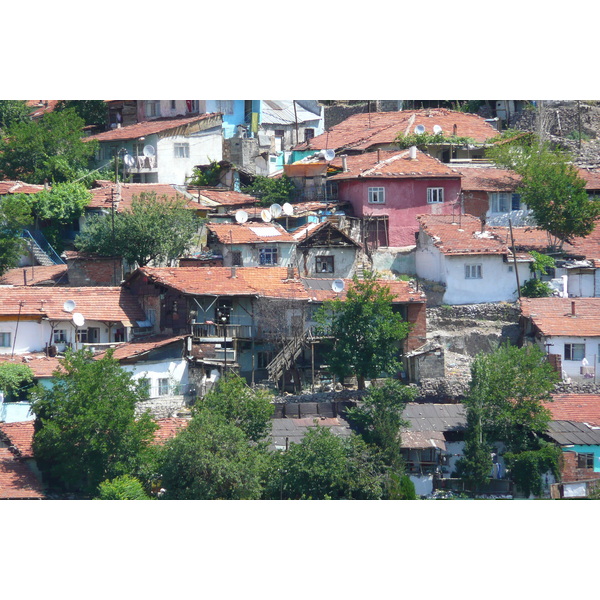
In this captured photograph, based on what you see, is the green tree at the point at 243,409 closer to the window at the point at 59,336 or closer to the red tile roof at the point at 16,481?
the red tile roof at the point at 16,481

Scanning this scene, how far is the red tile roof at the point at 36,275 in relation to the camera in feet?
73.5

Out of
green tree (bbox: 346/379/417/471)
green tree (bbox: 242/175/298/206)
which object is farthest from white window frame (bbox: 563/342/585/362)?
green tree (bbox: 242/175/298/206)

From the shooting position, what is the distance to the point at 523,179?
79.9 ft

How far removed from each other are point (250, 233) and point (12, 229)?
416 centimetres

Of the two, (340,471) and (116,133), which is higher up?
(116,133)

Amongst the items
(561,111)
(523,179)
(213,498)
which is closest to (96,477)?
(213,498)

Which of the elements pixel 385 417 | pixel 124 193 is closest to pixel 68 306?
pixel 124 193

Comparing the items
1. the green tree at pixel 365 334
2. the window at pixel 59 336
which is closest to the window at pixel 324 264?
the green tree at pixel 365 334

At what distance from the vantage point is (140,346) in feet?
65.8

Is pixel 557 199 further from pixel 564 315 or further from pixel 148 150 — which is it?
pixel 148 150

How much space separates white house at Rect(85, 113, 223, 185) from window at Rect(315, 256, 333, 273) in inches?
185

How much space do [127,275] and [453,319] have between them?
5.59 m

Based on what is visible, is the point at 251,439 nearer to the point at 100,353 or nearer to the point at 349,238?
the point at 100,353

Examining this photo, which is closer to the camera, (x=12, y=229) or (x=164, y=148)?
(x=12, y=229)
